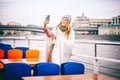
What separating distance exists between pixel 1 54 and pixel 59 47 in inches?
58.0

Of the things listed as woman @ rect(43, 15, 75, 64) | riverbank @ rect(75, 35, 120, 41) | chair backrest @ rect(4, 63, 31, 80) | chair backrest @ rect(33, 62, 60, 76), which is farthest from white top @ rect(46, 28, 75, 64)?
chair backrest @ rect(4, 63, 31, 80)

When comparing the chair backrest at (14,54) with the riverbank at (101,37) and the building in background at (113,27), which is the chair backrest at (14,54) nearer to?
the riverbank at (101,37)

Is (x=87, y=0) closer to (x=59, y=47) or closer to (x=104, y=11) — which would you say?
(x=104, y=11)

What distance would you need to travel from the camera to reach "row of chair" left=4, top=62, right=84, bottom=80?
156 inches

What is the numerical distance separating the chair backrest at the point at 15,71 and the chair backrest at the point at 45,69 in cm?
15

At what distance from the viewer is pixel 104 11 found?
6855mm

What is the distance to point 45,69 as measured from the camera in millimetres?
4285

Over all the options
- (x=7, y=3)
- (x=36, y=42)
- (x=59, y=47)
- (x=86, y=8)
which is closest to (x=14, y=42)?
(x=36, y=42)

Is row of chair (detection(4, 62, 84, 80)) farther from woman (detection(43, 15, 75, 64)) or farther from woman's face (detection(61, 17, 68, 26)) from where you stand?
woman's face (detection(61, 17, 68, 26))

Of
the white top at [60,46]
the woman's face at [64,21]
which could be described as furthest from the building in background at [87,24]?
the white top at [60,46]

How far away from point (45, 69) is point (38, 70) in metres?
0.14

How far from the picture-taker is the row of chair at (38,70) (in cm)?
397

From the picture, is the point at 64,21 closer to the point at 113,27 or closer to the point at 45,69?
the point at 113,27

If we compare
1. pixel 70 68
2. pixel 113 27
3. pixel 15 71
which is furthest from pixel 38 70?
pixel 113 27
